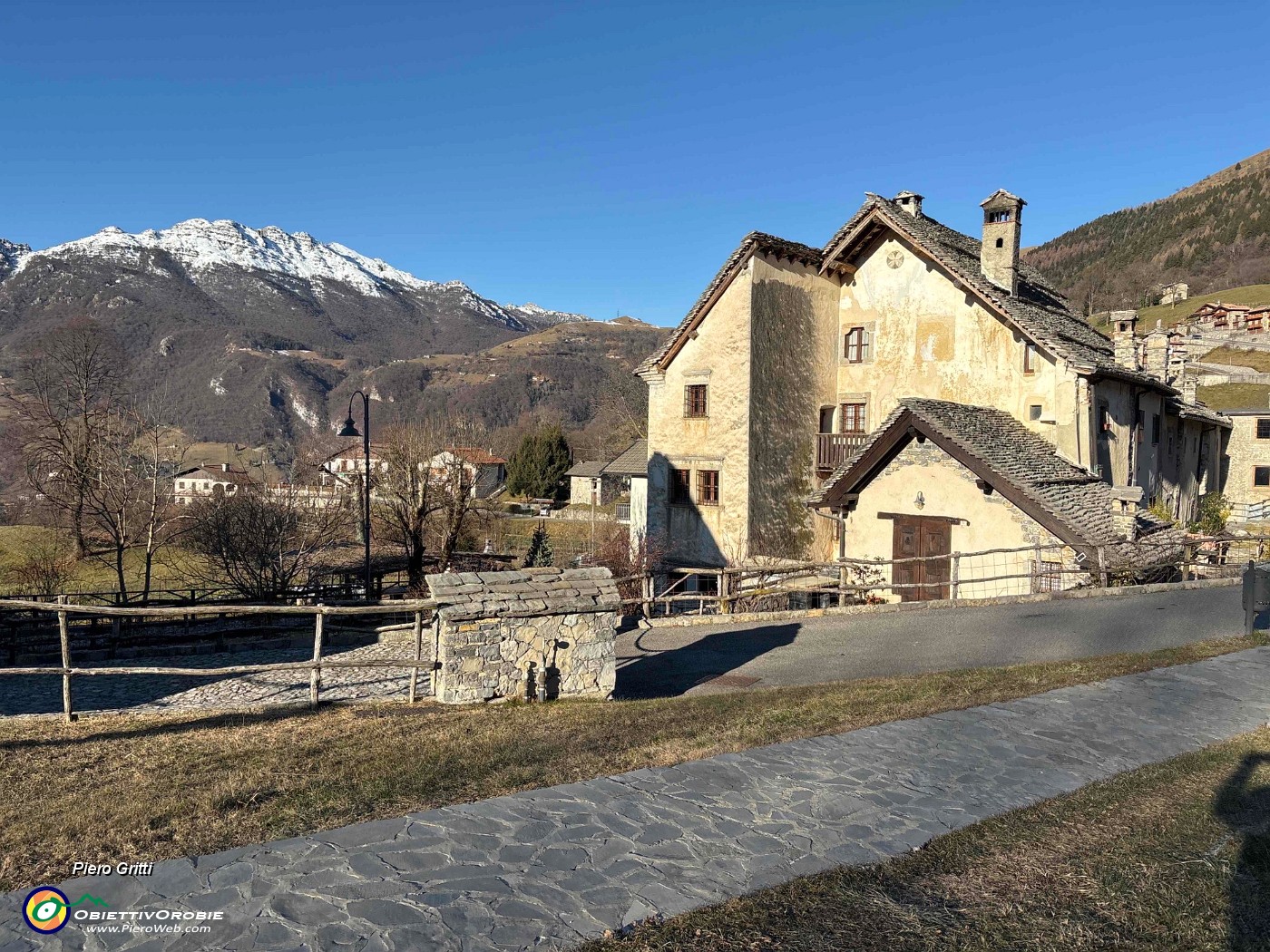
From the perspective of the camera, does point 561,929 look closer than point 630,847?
Yes

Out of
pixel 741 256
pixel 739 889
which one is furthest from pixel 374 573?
pixel 739 889

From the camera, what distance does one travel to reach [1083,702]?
980cm

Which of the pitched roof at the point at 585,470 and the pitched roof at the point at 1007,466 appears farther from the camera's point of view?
the pitched roof at the point at 585,470

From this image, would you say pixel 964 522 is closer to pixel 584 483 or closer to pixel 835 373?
pixel 835 373

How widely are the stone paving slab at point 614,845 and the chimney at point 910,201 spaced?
21725 millimetres

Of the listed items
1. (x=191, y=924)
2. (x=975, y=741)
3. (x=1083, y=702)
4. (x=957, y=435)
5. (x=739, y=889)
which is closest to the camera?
(x=191, y=924)

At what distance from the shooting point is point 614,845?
5.82m

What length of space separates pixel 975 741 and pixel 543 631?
16.6 feet

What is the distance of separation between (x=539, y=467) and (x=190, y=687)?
53298 mm

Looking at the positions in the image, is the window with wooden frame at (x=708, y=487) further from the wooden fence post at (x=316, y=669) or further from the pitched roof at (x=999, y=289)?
the wooden fence post at (x=316, y=669)

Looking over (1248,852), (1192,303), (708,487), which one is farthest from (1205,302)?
(1248,852)

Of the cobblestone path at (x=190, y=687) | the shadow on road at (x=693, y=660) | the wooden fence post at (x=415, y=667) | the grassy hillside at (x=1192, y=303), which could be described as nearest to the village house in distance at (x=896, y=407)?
the shadow on road at (x=693, y=660)

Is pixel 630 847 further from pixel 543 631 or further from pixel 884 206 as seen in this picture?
pixel 884 206
